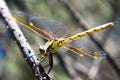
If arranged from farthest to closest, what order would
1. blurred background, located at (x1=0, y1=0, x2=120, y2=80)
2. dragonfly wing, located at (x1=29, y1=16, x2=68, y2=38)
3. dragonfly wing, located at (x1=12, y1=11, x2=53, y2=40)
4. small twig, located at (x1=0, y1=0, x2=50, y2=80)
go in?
blurred background, located at (x1=0, y1=0, x2=120, y2=80)
dragonfly wing, located at (x1=29, y1=16, x2=68, y2=38)
dragonfly wing, located at (x1=12, y1=11, x2=53, y2=40)
small twig, located at (x1=0, y1=0, x2=50, y2=80)

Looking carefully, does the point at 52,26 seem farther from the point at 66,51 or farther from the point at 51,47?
the point at 66,51

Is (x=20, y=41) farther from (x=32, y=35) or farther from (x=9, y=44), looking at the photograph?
(x=9, y=44)

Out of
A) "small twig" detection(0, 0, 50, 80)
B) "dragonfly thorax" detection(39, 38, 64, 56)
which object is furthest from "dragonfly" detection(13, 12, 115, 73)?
"small twig" detection(0, 0, 50, 80)

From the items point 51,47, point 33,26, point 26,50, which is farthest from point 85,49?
point 26,50

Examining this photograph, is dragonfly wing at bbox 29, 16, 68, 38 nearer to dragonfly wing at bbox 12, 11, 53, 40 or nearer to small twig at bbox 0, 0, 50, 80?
dragonfly wing at bbox 12, 11, 53, 40

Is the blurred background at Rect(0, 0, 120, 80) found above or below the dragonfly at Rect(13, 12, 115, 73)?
above

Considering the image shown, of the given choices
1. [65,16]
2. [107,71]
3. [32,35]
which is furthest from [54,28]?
[65,16]

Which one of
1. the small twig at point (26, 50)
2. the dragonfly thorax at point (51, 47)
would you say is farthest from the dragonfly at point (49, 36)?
the small twig at point (26, 50)
